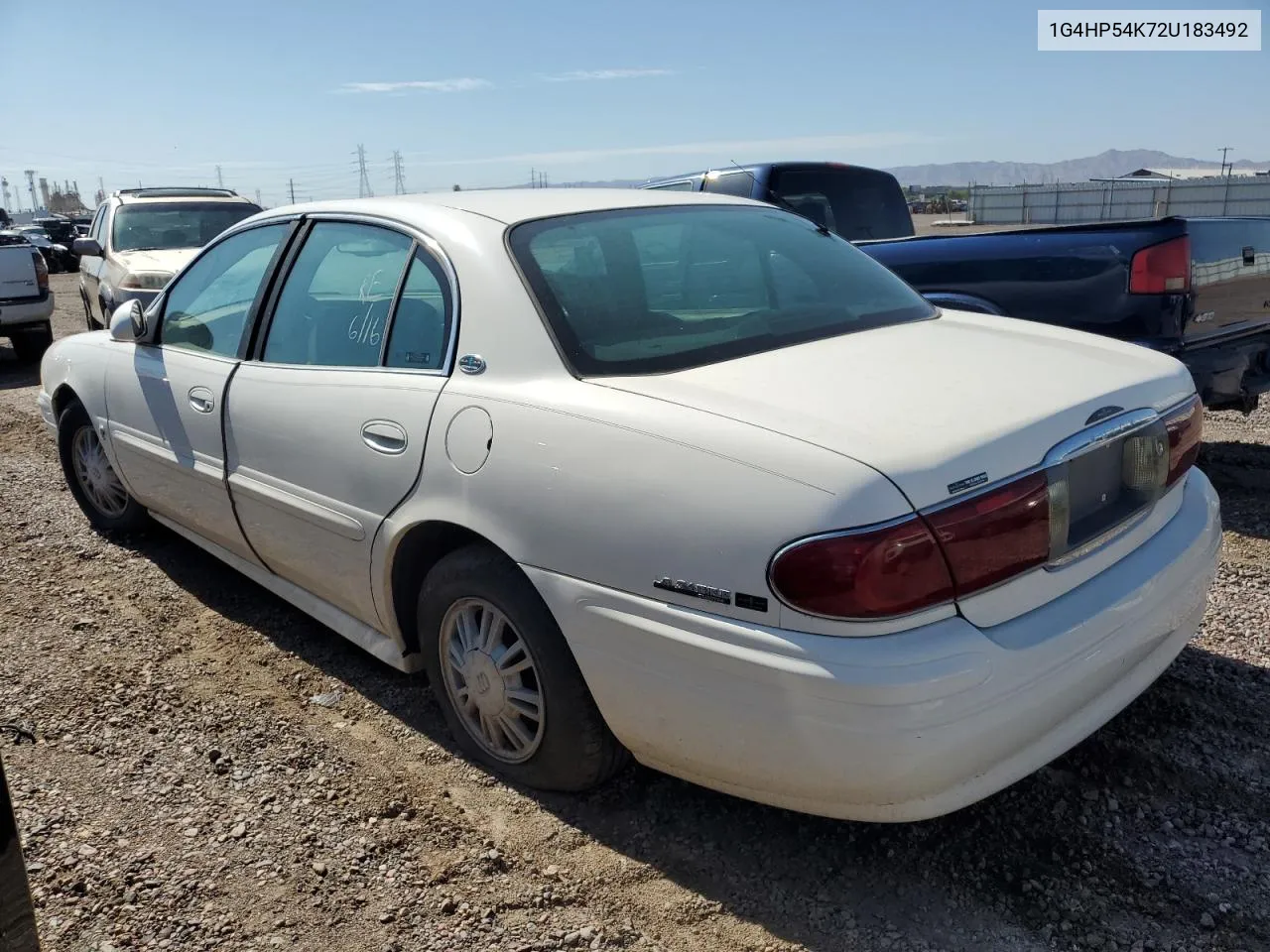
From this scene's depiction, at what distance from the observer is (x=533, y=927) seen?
2.39m

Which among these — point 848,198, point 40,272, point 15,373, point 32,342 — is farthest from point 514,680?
point 32,342

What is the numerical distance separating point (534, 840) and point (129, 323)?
2.92 m

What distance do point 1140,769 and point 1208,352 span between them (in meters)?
2.81

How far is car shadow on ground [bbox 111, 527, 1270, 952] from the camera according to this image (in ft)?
7.61

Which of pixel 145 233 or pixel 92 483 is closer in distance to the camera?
pixel 92 483

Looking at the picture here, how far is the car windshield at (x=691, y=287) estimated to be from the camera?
2723 millimetres

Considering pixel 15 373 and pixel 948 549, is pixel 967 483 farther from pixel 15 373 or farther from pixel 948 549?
pixel 15 373

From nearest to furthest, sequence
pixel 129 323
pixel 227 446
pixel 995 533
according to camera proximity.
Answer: pixel 995 533 → pixel 227 446 → pixel 129 323

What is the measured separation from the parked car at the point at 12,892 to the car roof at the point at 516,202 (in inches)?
79.3

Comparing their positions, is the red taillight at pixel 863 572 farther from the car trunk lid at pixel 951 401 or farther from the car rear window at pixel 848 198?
the car rear window at pixel 848 198

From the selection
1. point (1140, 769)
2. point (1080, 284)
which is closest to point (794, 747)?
point (1140, 769)

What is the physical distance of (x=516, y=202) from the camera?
328 centimetres

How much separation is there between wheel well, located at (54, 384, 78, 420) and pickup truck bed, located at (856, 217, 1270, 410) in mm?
4383

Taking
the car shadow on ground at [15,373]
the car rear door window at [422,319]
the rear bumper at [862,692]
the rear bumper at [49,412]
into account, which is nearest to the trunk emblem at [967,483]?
the rear bumper at [862,692]
